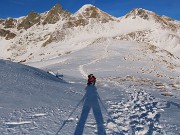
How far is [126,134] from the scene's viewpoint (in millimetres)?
10898

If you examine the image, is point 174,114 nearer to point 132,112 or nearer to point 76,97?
point 132,112

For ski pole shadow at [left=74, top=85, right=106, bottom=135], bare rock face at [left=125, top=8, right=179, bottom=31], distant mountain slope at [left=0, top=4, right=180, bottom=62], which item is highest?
bare rock face at [left=125, top=8, right=179, bottom=31]

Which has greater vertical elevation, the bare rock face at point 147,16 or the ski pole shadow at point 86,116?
the bare rock face at point 147,16

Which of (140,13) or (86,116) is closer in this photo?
(86,116)

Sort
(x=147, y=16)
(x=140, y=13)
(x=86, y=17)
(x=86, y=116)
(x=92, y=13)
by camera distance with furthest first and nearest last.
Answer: (x=92, y=13) < (x=86, y=17) < (x=140, y=13) < (x=147, y=16) < (x=86, y=116)

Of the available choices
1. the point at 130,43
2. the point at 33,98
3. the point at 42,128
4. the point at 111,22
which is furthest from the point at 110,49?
the point at 111,22

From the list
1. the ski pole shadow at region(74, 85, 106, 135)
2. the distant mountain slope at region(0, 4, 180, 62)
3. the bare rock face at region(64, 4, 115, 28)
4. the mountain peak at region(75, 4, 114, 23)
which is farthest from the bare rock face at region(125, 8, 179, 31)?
the ski pole shadow at region(74, 85, 106, 135)

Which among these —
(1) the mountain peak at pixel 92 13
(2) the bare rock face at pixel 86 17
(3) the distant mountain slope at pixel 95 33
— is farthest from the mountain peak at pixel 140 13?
(1) the mountain peak at pixel 92 13

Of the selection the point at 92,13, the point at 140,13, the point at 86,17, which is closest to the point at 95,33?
the point at 86,17

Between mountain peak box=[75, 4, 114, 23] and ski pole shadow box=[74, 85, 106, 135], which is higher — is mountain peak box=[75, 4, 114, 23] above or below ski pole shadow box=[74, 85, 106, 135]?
above

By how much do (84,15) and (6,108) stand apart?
499 feet

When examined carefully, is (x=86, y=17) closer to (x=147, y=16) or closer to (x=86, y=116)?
(x=147, y=16)

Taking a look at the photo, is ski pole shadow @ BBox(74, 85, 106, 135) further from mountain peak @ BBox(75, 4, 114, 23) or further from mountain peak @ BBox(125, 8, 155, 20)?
mountain peak @ BBox(75, 4, 114, 23)

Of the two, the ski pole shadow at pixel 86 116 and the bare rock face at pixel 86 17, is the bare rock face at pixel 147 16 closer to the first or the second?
the bare rock face at pixel 86 17
